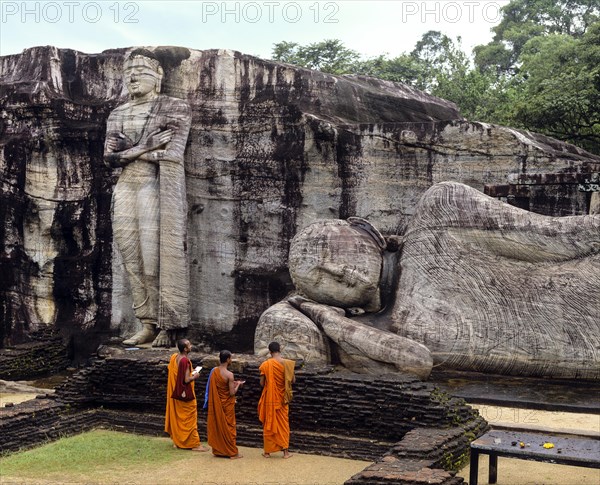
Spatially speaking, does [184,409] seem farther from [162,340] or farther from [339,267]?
[162,340]

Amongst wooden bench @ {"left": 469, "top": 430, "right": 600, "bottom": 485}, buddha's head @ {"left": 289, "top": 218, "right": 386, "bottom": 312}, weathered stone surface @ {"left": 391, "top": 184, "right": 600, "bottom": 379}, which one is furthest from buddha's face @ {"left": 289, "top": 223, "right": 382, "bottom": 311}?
wooden bench @ {"left": 469, "top": 430, "right": 600, "bottom": 485}

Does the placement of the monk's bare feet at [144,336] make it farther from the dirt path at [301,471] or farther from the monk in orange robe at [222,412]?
the monk in orange robe at [222,412]

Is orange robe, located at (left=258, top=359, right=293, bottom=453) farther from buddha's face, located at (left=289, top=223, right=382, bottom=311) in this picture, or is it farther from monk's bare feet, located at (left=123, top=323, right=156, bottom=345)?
monk's bare feet, located at (left=123, top=323, right=156, bottom=345)

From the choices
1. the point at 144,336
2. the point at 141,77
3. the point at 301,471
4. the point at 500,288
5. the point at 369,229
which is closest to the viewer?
the point at 301,471

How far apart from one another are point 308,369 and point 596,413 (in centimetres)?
270

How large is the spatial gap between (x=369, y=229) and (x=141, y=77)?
3.93 metres

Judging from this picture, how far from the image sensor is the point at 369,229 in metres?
11.0

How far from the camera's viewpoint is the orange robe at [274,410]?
8492 mm

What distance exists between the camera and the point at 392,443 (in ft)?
27.9

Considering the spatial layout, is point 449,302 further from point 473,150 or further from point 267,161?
point 267,161

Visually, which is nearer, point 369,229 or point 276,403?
point 276,403

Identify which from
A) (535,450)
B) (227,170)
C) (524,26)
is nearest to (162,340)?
(227,170)

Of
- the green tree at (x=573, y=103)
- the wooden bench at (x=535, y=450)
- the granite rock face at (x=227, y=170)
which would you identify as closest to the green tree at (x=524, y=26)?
the green tree at (x=573, y=103)

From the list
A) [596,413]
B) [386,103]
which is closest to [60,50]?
[386,103]
